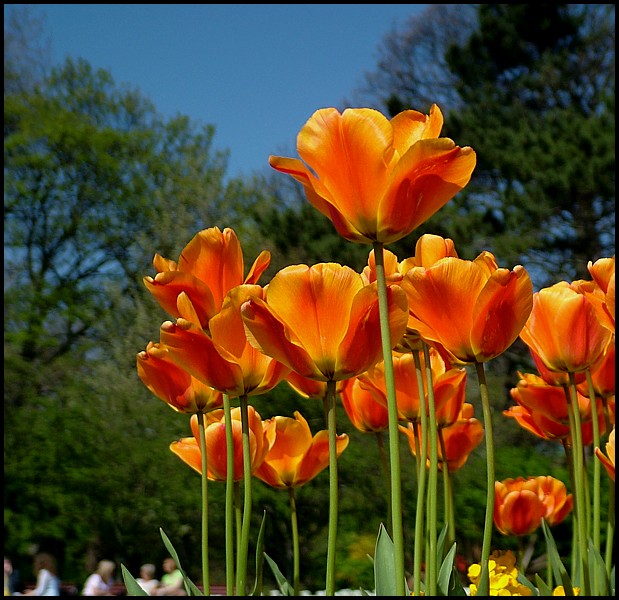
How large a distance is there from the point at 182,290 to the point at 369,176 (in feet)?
0.70

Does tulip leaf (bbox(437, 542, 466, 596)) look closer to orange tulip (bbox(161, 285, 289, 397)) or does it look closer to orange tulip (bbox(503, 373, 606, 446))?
orange tulip (bbox(161, 285, 289, 397))

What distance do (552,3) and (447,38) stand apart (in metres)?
1.47

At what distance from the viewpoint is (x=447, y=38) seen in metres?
12.9

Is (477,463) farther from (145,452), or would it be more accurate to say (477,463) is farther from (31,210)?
(31,210)

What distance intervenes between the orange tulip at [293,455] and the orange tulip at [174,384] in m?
0.13

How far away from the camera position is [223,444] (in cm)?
92

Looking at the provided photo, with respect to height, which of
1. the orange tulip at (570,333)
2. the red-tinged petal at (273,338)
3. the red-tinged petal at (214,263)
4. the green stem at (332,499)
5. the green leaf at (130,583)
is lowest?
the green leaf at (130,583)

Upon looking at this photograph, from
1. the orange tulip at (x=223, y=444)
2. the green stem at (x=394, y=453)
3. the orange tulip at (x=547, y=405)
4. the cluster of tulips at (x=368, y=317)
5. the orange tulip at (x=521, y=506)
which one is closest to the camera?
the green stem at (x=394, y=453)

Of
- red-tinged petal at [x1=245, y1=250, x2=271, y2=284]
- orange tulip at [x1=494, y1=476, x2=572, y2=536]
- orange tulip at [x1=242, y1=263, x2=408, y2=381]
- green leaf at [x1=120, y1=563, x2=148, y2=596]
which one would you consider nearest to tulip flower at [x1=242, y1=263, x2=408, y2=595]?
orange tulip at [x1=242, y1=263, x2=408, y2=381]

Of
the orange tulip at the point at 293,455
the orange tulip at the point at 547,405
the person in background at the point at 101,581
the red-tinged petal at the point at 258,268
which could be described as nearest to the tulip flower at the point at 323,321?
the red-tinged petal at the point at 258,268

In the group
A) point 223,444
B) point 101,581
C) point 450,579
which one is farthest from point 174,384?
point 101,581

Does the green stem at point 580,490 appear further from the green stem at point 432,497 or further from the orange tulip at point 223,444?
the orange tulip at point 223,444

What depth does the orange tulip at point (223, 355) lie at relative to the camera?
0.71 meters

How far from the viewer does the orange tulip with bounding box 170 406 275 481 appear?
860 millimetres
